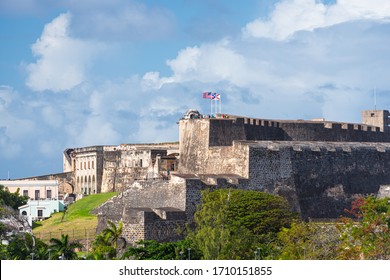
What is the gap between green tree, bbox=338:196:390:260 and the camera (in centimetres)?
4544

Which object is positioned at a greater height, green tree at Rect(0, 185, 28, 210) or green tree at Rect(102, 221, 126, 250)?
green tree at Rect(0, 185, 28, 210)

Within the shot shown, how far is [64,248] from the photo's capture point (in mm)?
52438

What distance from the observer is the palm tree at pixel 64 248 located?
50.5 meters

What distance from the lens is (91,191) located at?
78500 mm

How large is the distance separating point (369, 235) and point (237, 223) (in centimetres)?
783

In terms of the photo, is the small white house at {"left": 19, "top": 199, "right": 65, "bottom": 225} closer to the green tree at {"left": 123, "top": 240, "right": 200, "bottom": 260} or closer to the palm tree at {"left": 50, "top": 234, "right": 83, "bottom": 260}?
the palm tree at {"left": 50, "top": 234, "right": 83, "bottom": 260}

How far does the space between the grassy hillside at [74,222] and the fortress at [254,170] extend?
1598 millimetres

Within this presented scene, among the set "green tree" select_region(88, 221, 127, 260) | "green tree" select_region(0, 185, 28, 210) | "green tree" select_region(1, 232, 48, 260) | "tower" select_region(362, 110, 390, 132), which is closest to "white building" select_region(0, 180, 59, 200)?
"green tree" select_region(0, 185, 28, 210)

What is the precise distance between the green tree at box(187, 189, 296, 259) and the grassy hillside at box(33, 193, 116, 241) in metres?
8.29

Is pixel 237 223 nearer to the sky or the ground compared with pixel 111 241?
nearer to the sky

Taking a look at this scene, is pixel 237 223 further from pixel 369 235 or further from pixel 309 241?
pixel 369 235

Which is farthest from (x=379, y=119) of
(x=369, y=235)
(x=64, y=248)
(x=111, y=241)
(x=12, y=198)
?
(x=369, y=235)

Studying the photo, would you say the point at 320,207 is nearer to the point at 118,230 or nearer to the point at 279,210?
the point at 279,210
